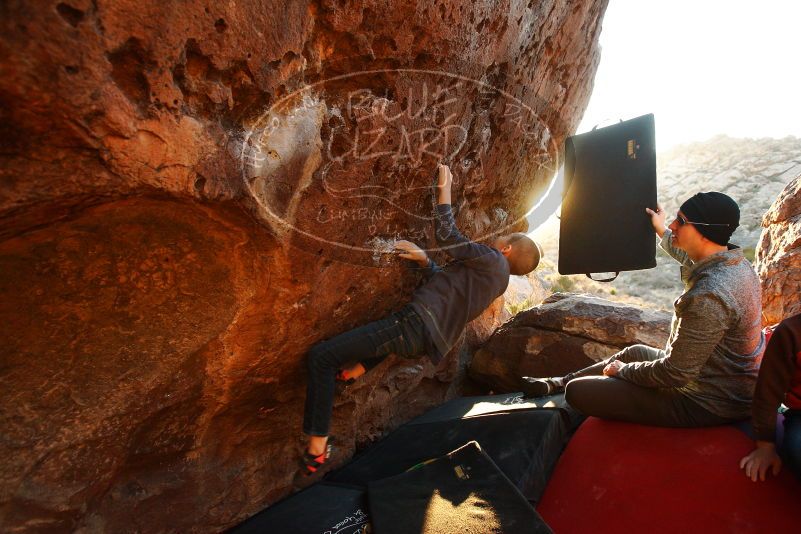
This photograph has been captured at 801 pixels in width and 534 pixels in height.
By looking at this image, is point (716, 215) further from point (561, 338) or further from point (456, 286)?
point (561, 338)

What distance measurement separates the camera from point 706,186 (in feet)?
90.5

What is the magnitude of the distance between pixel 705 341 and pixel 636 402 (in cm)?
61

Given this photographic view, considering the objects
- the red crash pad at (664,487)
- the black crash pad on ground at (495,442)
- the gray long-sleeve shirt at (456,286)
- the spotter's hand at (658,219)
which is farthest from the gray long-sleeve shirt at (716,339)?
the gray long-sleeve shirt at (456,286)

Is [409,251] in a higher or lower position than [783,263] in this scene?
higher

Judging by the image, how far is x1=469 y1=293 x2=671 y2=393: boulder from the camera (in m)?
3.93

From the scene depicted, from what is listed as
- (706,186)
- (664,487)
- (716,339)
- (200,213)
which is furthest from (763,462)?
(706,186)

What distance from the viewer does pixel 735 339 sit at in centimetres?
227

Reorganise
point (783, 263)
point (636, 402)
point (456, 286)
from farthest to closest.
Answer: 1. point (783, 263)
2. point (456, 286)
3. point (636, 402)

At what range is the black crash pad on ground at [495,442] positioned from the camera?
2.61m

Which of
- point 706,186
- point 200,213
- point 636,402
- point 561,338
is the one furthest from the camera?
point 706,186

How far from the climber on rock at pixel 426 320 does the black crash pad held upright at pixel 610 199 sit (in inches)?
16.1

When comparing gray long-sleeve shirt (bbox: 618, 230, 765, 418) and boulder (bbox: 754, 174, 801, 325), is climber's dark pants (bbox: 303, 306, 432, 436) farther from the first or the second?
boulder (bbox: 754, 174, 801, 325)

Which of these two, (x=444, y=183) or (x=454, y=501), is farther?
(x=444, y=183)

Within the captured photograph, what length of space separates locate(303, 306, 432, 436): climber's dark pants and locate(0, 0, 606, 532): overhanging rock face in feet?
0.70
